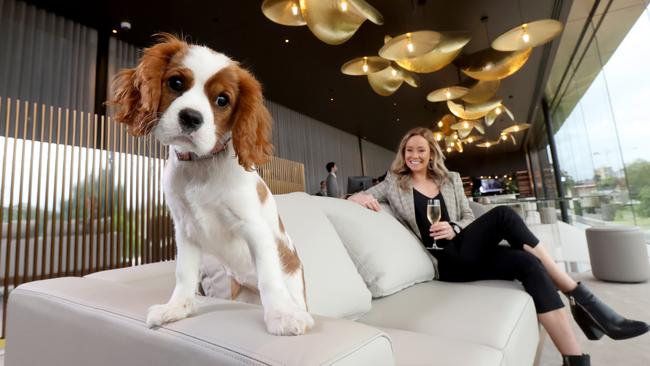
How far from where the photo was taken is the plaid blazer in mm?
2014

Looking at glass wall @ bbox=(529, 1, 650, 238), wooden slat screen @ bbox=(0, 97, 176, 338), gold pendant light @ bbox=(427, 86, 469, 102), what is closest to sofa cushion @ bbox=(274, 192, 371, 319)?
wooden slat screen @ bbox=(0, 97, 176, 338)

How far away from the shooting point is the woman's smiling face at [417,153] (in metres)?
2.13

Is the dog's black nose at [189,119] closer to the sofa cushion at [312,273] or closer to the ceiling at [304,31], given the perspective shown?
the sofa cushion at [312,273]

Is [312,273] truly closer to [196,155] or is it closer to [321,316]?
[321,316]

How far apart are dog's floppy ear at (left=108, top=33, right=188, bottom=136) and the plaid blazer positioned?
1643mm

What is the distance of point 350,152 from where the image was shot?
38.7ft

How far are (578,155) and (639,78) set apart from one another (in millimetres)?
3493

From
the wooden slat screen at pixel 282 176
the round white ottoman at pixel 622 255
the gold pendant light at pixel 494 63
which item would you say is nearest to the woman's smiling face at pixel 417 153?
the gold pendant light at pixel 494 63

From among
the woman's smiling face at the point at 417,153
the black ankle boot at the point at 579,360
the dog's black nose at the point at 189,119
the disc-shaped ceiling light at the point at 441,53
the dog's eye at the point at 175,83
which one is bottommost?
the black ankle boot at the point at 579,360

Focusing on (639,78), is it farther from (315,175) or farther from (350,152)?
(350,152)

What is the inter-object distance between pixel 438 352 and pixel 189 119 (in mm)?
833

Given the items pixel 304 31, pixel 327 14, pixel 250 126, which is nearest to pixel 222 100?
pixel 250 126

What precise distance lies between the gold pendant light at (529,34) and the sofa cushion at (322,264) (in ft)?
9.35

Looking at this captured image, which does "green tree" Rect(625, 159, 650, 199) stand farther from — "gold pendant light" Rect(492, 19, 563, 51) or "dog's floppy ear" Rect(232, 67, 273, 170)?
"dog's floppy ear" Rect(232, 67, 273, 170)
